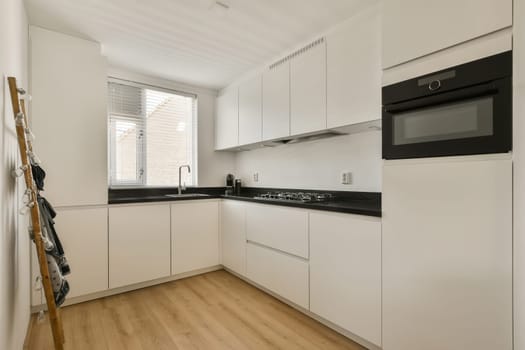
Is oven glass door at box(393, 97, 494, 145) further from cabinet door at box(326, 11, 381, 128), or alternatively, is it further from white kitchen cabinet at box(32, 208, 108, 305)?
white kitchen cabinet at box(32, 208, 108, 305)

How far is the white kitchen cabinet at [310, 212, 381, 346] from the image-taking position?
1601 millimetres

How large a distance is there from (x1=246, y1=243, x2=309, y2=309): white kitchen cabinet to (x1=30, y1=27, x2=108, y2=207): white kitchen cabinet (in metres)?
1.52

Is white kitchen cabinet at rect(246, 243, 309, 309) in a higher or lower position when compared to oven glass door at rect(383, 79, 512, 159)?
lower

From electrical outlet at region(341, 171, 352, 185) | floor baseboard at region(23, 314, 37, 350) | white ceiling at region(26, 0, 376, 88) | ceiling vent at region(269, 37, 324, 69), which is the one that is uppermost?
white ceiling at region(26, 0, 376, 88)

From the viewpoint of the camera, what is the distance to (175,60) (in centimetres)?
272

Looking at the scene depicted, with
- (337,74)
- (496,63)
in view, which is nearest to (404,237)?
(496,63)

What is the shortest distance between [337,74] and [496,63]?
105 cm

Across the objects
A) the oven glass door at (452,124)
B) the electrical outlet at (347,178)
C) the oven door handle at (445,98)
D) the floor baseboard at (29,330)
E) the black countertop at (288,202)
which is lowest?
the floor baseboard at (29,330)

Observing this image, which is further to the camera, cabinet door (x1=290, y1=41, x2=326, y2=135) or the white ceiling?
cabinet door (x1=290, y1=41, x2=326, y2=135)
